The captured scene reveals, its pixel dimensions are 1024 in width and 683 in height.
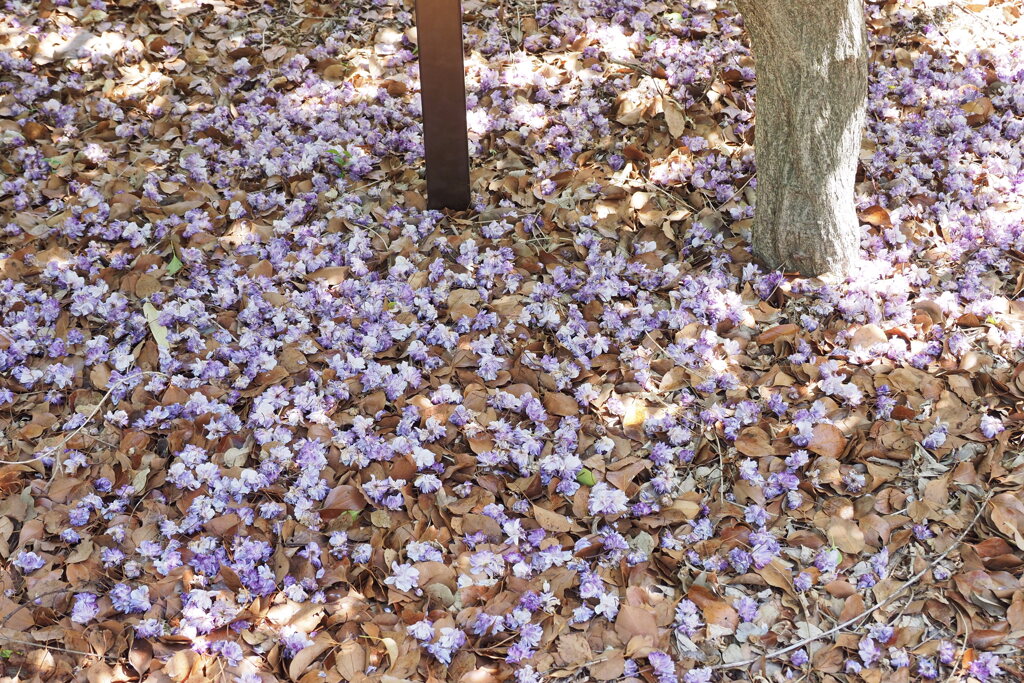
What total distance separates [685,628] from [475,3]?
2.99 metres

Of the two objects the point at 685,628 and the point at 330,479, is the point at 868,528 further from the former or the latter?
the point at 330,479

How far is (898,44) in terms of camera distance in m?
3.92

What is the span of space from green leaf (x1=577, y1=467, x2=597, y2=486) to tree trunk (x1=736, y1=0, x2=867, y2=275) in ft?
3.44

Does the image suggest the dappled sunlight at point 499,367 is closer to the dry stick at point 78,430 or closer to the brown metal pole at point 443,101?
the dry stick at point 78,430

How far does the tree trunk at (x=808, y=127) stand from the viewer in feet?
8.55

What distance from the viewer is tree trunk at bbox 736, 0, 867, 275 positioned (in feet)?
8.55

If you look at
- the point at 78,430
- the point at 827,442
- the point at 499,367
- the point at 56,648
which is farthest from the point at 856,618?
the point at 78,430

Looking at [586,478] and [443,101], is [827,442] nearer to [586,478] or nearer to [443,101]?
[586,478]

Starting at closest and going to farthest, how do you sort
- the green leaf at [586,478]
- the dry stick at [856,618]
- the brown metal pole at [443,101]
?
the dry stick at [856,618] < the green leaf at [586,478] < the brown metal pole at [443,101]

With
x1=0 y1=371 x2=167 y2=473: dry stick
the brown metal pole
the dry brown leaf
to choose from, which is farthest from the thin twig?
the dry brown leaf

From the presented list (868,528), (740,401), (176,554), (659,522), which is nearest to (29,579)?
(176,554)

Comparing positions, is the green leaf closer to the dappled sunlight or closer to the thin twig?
the dappled sunlight

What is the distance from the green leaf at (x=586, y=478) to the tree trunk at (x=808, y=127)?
1.05 m

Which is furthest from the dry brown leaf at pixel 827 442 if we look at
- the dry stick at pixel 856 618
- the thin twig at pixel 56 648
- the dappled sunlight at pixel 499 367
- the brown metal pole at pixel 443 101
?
the thin twig at pixel 56 648
